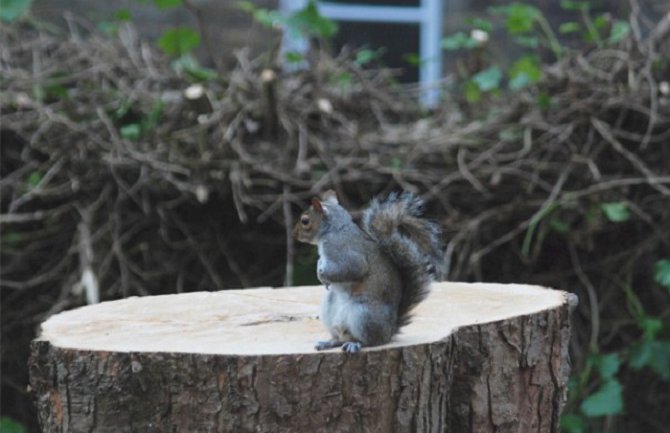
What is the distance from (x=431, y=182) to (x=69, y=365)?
209cm

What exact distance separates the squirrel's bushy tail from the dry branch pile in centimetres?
158

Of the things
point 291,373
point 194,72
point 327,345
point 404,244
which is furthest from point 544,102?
point 291,373

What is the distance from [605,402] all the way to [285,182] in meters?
1.28

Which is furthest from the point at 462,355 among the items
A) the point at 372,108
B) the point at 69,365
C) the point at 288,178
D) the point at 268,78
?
the point at 372,108

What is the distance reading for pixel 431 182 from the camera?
155 inches

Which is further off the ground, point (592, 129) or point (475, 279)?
point (592, 129)

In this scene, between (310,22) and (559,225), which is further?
(310,22)

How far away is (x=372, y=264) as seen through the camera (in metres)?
2.12

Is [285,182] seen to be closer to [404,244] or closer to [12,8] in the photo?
[12,8]

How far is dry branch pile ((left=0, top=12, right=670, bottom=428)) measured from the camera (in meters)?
3.88

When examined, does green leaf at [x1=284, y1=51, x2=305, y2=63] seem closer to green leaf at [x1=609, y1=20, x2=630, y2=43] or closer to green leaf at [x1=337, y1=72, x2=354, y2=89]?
green leaf at [x1=337, y1=72, x2=354, y2=89]

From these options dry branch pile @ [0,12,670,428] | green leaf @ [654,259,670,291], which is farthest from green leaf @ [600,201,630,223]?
green leaf @ [654,259,670,291]

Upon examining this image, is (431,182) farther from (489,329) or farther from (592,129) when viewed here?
(489,329)

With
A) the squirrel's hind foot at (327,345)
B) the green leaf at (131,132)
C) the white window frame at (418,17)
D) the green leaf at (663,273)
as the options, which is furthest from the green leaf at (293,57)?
the squirrel's hind foot at (327,345)
